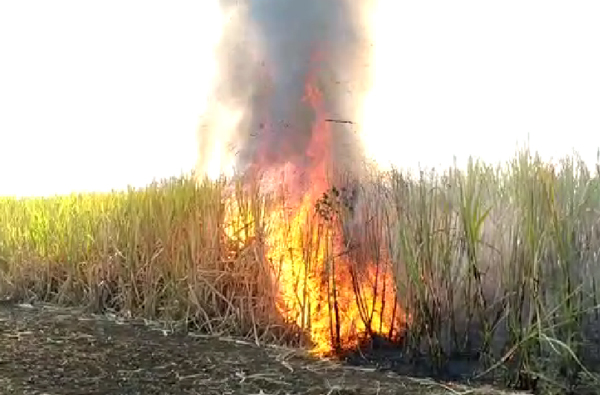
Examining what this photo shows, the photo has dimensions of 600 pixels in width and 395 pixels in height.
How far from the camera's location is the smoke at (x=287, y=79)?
20.2 feet

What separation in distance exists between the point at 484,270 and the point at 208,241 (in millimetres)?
2100

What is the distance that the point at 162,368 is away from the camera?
390cm

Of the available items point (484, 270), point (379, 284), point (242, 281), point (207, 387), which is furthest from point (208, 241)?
point (484, 270)

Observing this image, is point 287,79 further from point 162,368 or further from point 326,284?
point 162,368

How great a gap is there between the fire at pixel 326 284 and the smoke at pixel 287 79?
1257 mm

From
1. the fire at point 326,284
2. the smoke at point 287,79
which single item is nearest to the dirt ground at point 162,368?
the fire at point 326,284

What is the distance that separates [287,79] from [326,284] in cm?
257

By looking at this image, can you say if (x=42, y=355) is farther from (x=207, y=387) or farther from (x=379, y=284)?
(x=379, y=284)

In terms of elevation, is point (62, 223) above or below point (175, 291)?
above

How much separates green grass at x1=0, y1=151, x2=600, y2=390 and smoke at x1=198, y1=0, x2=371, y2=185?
93 centimetres

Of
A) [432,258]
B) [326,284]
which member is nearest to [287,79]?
[326,284]

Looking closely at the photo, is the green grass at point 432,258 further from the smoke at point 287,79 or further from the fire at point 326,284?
the smoke at point 287,79

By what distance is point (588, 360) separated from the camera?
3703 millimetres

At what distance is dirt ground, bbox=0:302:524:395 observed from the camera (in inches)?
137
